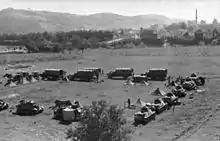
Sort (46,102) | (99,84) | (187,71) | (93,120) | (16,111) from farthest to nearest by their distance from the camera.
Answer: (187,71) → (99,84) → (46,102) → (16,111) → (93,120)

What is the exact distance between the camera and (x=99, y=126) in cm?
1194

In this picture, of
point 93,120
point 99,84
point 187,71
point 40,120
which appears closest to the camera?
point 93,120

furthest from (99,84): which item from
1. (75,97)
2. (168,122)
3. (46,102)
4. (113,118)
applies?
(113,118)

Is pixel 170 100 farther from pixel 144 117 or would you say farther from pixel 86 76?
pixel 86 76

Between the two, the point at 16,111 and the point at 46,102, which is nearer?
the point at 16,111

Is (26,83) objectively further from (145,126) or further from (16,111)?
(145,126)

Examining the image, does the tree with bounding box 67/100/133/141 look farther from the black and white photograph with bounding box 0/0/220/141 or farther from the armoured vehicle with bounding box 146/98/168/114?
the armoured vehicle with bounding box 146/98/168/114

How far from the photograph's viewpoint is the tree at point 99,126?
11914mm

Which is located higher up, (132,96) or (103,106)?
(103,106)

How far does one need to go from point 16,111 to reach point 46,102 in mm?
3529

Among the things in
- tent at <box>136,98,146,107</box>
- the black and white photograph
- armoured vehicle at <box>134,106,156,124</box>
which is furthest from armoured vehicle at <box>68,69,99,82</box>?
armoured vehicle at <box>134,106,156,124</box>

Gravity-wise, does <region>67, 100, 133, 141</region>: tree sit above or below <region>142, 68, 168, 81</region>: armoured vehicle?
above

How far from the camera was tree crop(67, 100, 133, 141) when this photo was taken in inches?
469

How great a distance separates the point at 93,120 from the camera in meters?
12.0
